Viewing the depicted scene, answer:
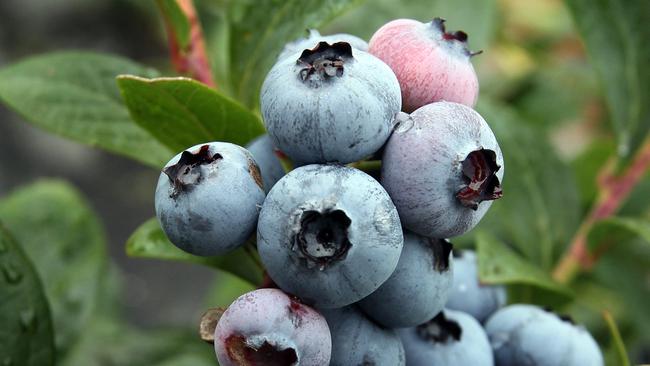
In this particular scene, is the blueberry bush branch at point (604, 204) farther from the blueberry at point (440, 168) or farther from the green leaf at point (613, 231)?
the blueberry at point (440, 168)

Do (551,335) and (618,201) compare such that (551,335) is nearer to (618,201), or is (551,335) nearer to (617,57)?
(618,201)

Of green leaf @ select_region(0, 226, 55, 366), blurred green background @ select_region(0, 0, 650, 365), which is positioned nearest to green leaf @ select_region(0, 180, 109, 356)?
blurred green background @ select_region(0, 0, 650, 365)

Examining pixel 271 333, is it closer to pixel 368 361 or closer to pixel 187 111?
pixel 368 361

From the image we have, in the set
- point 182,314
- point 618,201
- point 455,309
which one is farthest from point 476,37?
point 182,314

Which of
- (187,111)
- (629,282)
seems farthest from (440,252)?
(629,282)

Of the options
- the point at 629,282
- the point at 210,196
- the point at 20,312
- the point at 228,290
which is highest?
the point at 210,196

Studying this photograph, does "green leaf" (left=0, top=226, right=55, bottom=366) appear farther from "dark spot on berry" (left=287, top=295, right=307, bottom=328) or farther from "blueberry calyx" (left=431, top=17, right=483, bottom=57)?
"blueberry calyx" (left=431, top=17, right=483, bottom=57)
